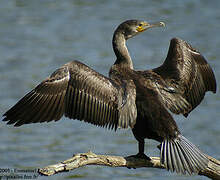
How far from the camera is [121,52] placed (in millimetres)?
8992

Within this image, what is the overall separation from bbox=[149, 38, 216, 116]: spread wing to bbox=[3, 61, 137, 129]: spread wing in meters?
0.71

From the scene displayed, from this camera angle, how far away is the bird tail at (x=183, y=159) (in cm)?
759

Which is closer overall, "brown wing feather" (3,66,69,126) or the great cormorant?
the great cormorant

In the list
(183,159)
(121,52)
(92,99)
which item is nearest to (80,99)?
(92,99)

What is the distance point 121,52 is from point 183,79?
986mm

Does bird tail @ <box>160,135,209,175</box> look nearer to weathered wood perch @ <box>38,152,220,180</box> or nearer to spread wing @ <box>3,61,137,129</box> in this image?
weathered wood perch @ <box>38,152,220,180</box>

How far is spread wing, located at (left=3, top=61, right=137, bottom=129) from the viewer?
792 centimetres

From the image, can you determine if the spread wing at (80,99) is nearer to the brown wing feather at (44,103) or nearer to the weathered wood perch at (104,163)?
the brown wing feather at (44,103)

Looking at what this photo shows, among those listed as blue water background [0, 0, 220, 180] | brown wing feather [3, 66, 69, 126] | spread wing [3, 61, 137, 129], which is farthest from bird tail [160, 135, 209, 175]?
blue water background [0, 0, 220, 180]

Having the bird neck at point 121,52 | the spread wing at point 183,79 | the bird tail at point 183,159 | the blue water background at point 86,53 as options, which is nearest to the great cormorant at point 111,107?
the bird tail at point 183,159

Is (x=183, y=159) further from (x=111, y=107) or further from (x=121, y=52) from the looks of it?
(x=121, y=52)

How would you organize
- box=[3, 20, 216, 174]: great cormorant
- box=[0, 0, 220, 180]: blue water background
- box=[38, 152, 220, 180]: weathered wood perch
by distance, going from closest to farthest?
box=[38, 152, 220, 180]: weathered wood perch → box=[3, 20, 216, 174]: great cormorant → box=[0, 0, 220, 180]: blue water background

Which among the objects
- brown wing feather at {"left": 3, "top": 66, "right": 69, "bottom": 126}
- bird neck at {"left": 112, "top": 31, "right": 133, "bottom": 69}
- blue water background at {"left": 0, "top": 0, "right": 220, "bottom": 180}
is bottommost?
blue water background at {"left": 0, "top": 0, "right": 220, "bottom": 180}

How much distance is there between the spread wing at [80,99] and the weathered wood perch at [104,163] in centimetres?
51
